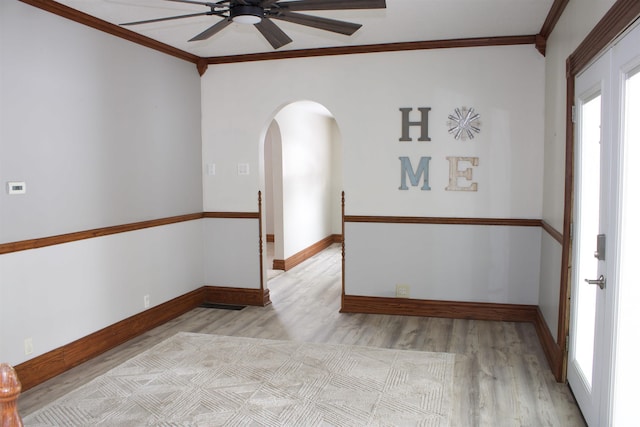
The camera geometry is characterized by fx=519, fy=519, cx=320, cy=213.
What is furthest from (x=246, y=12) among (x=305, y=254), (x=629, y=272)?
(x=305, y=254)

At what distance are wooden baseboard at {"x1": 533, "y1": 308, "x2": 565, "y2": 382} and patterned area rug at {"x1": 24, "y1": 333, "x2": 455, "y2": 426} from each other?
0.68 meters

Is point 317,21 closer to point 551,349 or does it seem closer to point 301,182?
point 551,349

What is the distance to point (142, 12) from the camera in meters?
3.74

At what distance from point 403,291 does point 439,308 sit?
0.37m

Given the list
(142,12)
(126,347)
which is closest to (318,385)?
(126,347)

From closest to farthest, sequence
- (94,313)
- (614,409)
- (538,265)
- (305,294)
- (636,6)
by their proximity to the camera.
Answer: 1. (636,6)
2. (614,409)
3. (94,313)
4. (538,265)
5. (305,294)

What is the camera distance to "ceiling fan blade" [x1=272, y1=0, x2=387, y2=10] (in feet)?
7.73

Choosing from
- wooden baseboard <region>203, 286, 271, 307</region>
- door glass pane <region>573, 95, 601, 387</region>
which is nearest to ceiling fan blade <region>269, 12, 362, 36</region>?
door glass pane <region>573, 95, 601, 387</region>

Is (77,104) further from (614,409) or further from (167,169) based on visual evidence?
(614,409)

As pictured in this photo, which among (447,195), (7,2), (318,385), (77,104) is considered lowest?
(318,385)

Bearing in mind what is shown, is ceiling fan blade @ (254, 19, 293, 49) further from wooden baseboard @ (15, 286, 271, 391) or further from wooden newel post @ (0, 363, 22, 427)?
wooden baseboard @ (15, 286, 271, 391)

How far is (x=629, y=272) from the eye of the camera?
7.35ft

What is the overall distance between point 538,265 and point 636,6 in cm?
302

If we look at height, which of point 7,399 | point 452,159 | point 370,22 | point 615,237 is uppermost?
point 370,22
